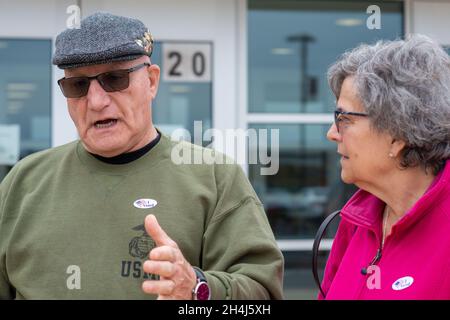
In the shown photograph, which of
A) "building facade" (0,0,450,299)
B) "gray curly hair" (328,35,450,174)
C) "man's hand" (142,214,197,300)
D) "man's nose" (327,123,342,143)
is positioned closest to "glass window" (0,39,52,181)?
"building facade" (0,0,450,299)

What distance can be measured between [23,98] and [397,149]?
11.7 feet

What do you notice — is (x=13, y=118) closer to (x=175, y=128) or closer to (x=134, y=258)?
(x=175, y=128)

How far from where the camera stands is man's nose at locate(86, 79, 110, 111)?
2.04 metres

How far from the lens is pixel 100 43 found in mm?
2002

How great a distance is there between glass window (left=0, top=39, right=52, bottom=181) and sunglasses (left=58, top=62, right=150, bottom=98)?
289cm

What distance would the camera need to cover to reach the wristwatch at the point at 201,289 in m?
1.69

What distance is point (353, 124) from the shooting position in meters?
2.08

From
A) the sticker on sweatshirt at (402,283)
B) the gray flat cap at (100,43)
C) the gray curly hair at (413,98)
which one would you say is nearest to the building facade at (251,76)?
the gray flat cap at (100,43)

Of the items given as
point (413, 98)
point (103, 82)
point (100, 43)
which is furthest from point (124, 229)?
point (413, 98)

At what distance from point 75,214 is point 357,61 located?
1.00 meters

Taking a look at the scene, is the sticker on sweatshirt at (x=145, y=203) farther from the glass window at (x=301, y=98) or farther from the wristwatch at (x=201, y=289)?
the glass window at (x=301, y=98)

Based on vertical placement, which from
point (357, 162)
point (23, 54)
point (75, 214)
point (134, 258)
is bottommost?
point (134, 258)

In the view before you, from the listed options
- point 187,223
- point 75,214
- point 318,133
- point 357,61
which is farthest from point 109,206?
point 318,133

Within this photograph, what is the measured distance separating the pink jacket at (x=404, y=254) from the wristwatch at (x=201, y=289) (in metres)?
0.55
